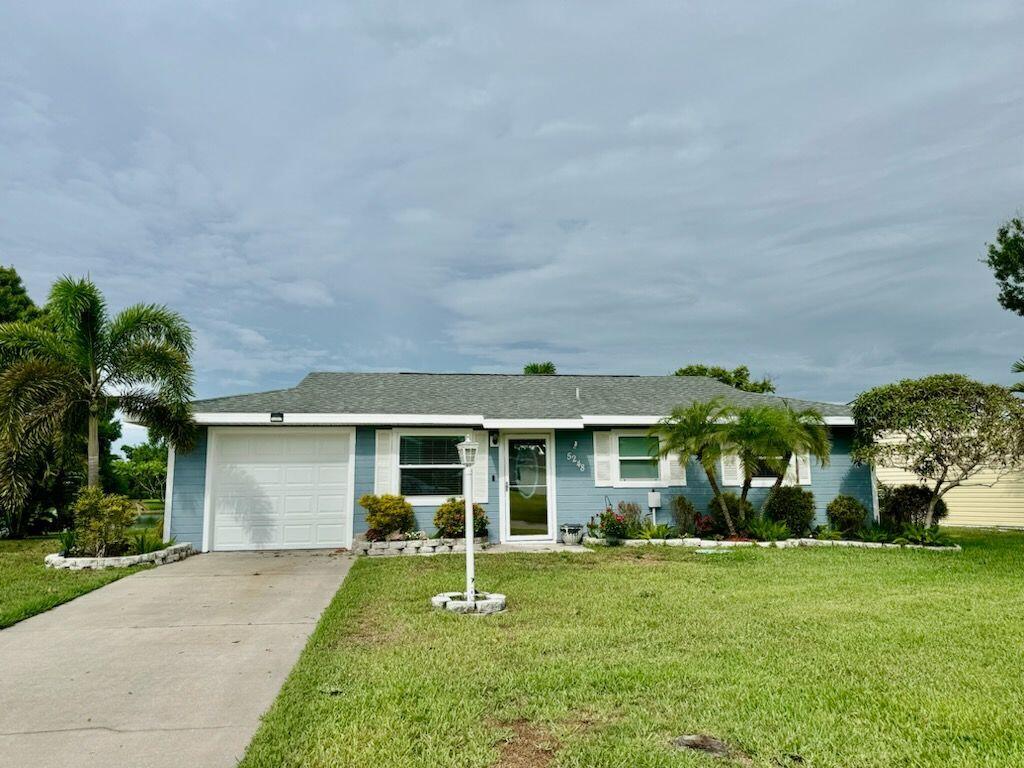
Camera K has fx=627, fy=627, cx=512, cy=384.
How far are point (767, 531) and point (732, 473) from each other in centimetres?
157

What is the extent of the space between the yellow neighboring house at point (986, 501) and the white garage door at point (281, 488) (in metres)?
Answer: 14.1

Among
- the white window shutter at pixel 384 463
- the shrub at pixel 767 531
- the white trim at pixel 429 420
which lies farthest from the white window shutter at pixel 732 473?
the white window shutter at pixel 384 463

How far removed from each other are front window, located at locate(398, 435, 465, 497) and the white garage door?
104cm

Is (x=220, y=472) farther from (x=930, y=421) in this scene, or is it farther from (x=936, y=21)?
(x=936, y=21)

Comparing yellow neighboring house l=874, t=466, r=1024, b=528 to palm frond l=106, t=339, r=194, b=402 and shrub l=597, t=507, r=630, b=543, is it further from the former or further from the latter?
palm frond l=106, t=339, r=194, b=402

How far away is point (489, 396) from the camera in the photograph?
14.1 m

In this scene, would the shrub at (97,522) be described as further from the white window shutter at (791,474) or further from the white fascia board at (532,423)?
the white window shutter at (791,474)

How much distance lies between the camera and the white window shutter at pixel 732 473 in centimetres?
1311

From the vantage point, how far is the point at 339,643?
17.2 ft

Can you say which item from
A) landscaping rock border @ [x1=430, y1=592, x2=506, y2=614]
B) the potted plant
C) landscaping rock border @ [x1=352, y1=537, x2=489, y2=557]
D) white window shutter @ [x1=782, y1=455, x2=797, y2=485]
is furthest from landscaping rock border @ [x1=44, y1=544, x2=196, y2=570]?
white window shutter @ [x1=782, y1=455, x2=797, y2=485]

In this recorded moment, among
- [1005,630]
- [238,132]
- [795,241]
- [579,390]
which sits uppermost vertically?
[238,132]

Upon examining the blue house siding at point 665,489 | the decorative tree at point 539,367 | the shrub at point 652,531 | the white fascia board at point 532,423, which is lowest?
the shrub at point 652,531

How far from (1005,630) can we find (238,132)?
13.6 metres

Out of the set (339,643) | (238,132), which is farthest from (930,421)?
(238,132)
